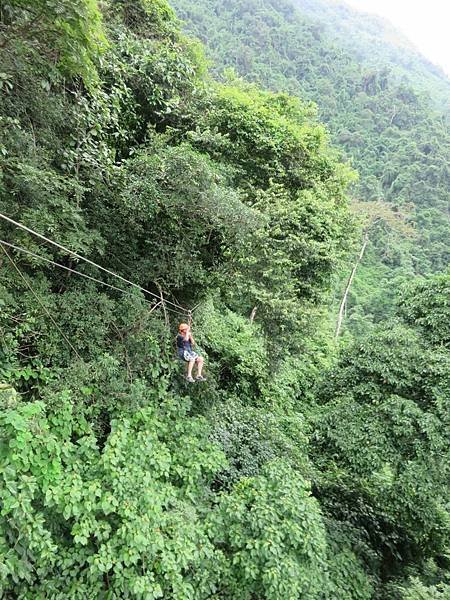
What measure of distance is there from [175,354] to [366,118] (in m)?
42.1

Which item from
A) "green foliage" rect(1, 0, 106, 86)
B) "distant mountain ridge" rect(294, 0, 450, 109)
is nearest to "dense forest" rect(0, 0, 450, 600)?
"green foliage" rect(1, 0, 106, 86)

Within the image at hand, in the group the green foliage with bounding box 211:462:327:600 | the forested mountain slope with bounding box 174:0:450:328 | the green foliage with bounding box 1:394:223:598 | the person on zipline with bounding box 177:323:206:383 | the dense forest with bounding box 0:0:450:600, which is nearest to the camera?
the green foliage with bounding box 1:394:223:598

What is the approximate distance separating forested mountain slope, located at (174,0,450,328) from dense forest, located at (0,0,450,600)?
12.1 m

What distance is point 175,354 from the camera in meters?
5.98

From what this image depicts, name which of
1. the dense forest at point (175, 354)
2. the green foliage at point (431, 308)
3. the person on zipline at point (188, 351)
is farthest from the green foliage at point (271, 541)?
the green foliage at point (431, 308)

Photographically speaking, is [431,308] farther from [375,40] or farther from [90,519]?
[375,40]

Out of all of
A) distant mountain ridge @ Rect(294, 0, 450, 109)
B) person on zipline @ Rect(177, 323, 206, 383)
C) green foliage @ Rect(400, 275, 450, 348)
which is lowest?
person on zipline @ Rect(177, 323, 206, 383)

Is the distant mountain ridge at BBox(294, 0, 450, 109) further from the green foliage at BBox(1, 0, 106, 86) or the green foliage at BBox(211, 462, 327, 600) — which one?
the green foliage at BBox(211, 462, 327, 600)

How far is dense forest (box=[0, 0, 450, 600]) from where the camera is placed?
12.3 feet

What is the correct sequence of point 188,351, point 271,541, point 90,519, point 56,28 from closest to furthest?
1. point 56,28
2. point 90,519
3. point 271,541
4. point 188,351

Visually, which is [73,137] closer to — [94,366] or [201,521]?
[94,366]

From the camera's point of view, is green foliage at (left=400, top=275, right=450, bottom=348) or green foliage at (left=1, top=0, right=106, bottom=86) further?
green foliage at (left=400, top=275, right=450, bottom=348)

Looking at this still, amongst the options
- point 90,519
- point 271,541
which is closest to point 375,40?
point 271,541

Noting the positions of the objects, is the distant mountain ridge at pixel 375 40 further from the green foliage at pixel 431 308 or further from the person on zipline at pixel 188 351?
the person on zipline at pixel 188 351
